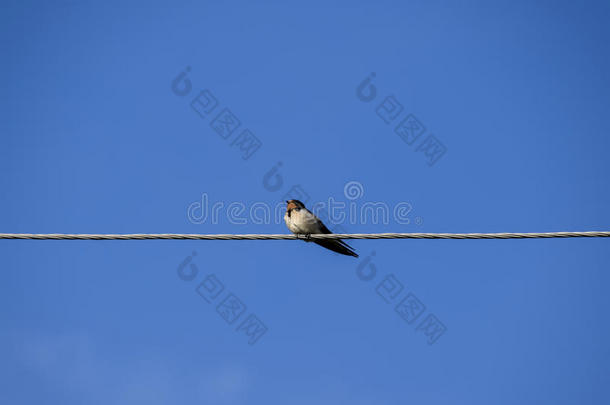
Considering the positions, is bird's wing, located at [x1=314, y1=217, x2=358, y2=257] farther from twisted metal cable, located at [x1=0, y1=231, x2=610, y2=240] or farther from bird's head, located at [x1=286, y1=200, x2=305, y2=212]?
twisted metal cable, located at [x1=0, y1=231, x2=610, y2=240]

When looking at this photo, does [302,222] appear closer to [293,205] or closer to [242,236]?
[293,205]

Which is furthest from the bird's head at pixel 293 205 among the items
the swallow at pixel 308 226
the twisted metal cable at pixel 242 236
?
the twisted metal cable at pixel 242 236

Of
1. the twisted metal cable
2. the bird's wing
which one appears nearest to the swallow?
the bird's wing

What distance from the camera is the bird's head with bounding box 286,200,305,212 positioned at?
8727 mm

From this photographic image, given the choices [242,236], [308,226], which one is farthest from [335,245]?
[242,236]

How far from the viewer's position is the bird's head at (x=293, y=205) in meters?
8.73

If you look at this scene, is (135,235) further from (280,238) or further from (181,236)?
(280,238)

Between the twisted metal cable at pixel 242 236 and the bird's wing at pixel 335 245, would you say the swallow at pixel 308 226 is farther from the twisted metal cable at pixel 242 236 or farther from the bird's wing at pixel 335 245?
the twisted metal cable at pixel 242 236

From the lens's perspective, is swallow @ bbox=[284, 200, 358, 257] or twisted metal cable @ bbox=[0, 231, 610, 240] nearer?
twisted metal cable @ bbox=[0, 231, 610, 240]

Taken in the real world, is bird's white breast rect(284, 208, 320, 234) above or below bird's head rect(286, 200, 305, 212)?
below

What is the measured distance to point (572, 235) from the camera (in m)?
5.09

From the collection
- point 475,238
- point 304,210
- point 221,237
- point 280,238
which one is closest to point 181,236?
point 221,237

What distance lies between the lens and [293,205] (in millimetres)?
8781

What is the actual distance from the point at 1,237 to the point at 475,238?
14.0 feet
